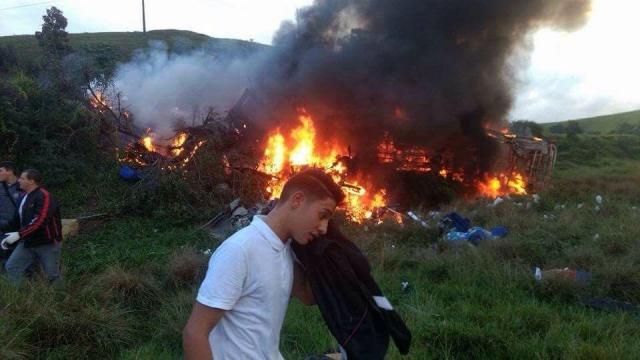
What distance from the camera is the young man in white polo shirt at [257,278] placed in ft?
6.34

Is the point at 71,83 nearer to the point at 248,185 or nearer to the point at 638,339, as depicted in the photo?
the point at 248,185

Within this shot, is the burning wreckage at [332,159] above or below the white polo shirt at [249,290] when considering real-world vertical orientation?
below

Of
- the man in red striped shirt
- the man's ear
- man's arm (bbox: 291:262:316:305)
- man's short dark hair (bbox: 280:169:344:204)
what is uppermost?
man's short dark hair (bbox: 280:169:344:204)

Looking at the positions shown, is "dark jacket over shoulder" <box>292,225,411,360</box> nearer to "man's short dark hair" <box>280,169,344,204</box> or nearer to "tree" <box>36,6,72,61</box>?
"man's short dark hair" <box>280,169,344,204</box>

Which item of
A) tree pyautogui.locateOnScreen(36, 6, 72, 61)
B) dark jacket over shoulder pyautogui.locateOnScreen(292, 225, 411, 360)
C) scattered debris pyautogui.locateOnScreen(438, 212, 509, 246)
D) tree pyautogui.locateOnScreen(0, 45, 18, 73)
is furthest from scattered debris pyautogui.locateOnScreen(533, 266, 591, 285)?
tree pyautogui.locateOnScreen(0, 45, 18, 73)

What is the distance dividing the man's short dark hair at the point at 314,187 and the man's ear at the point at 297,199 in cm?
2

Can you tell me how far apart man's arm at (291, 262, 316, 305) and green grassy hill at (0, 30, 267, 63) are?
2414cm

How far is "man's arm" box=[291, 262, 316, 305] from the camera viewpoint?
2.34 metres

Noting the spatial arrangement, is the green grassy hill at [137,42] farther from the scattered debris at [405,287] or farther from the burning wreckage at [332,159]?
the scattered debris at [405,287]

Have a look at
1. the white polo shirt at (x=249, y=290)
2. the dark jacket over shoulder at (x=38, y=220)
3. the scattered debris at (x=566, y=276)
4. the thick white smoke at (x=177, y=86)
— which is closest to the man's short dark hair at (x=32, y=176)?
the dark jacket over shoulder at (x=38, y=220)

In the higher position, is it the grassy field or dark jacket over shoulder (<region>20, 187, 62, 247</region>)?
dark jacket over shoulder (<region>20, 187, 62, 247</region>)

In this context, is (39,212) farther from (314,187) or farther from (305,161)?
(305,161)

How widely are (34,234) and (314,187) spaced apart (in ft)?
16.6

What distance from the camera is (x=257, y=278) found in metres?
2.04
